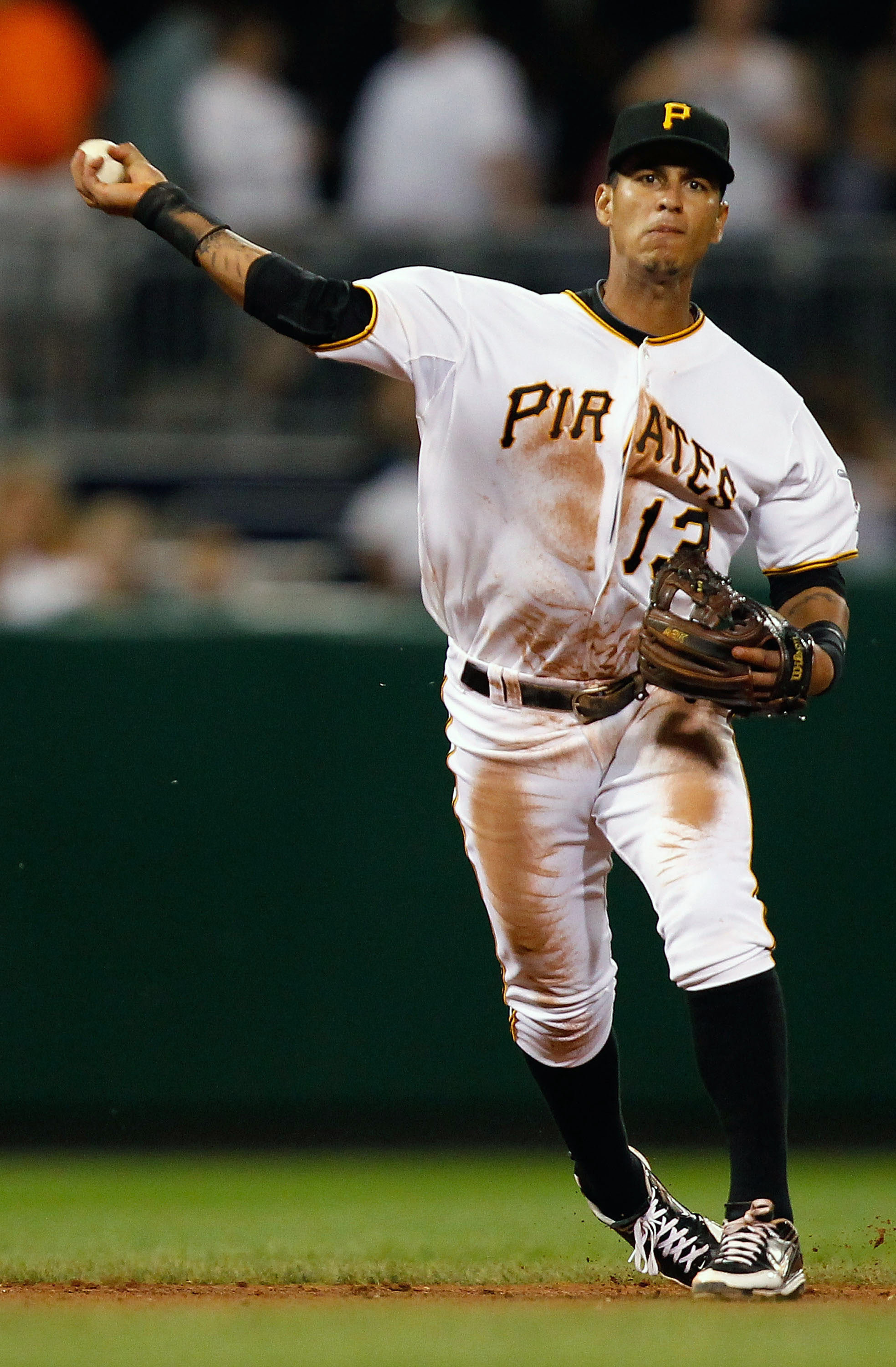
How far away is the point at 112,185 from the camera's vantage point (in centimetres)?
411

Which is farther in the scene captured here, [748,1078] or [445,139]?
[445,139]

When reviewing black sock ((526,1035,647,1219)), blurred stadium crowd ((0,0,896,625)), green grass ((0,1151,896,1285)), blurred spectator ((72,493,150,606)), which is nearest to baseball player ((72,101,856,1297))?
black sock ((526,1035,647,1219))

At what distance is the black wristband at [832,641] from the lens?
13.6 feet

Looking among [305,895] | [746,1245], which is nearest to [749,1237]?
[746,1245]

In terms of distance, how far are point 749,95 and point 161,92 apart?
2319 millimetres

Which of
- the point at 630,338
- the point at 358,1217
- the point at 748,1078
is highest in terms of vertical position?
the point at 630,338

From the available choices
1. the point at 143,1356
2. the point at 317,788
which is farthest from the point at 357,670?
the point at 143,1356

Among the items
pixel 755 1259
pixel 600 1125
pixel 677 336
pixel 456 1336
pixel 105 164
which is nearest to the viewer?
pixel 456 1336

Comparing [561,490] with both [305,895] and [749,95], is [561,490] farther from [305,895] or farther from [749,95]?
[749,95]

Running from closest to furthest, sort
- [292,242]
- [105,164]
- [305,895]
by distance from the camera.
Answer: [105,164], [305,895], [292,242]

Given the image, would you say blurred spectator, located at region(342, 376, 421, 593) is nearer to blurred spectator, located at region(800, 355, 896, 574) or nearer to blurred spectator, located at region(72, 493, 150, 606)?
blurred spectator, located at region(72, 493, 150, 606)

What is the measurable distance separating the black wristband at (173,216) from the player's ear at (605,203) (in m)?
0.76

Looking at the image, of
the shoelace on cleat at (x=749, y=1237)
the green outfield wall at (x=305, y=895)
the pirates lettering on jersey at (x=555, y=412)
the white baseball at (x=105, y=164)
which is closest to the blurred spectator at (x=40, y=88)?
the green outfield wall at (x=305, y=895)

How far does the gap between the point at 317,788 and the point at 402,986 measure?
633 millimetres
